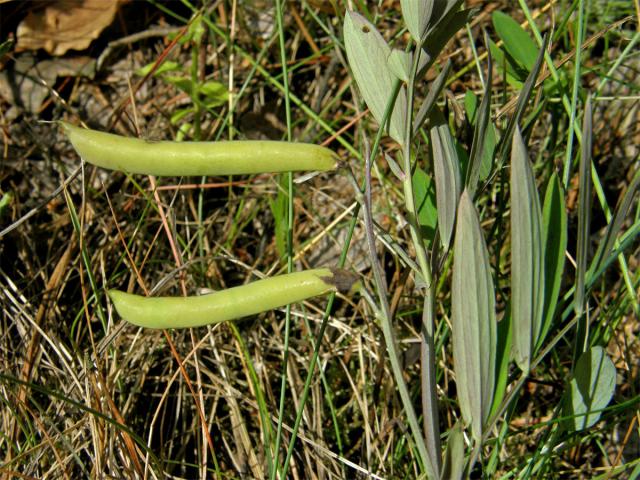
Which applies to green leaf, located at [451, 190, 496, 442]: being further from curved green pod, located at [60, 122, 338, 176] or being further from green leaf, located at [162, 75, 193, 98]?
green leaf, located at [162, 75, 193, 98]

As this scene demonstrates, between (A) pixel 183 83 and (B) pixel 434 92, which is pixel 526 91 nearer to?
(B) pixel 434 92

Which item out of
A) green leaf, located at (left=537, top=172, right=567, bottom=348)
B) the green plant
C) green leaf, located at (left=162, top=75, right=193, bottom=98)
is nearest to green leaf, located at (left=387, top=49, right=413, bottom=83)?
the green plant

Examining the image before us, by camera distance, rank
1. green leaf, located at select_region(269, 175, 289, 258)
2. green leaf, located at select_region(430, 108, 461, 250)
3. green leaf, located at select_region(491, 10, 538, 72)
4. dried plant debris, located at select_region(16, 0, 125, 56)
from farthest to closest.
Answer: dried plant debris, located at select_region(16, 0, 125, 56)
green leaf, located at select_region(269, 175, 289, 258)
green leaf, located at select_region(491, 10, 538, 72)
green leaf, located at select_region(430, 108, 461, 250)

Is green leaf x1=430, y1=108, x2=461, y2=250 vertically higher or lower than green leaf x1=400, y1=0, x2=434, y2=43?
lower

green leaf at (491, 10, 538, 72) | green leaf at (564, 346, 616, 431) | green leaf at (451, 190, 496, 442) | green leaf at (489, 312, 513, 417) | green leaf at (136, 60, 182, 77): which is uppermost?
green leaf at (491, 10, 538, 72)

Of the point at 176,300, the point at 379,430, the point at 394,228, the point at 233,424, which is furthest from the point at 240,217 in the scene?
the point at 176,300
